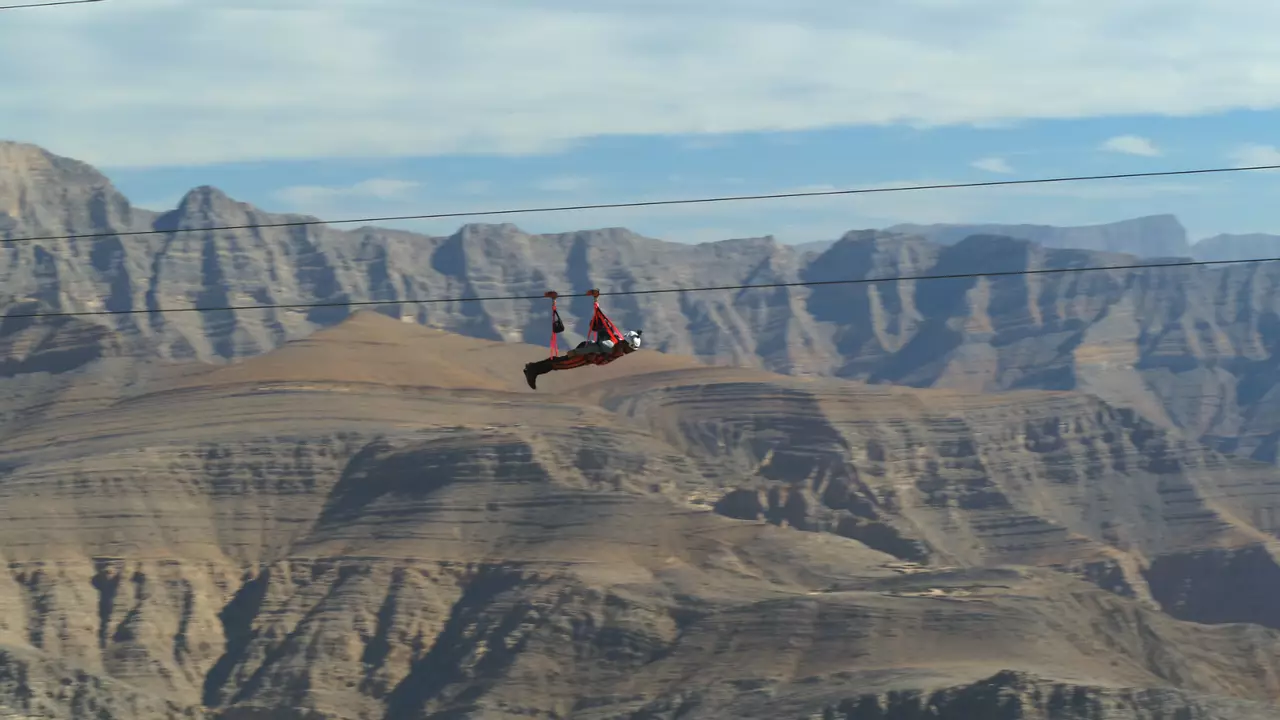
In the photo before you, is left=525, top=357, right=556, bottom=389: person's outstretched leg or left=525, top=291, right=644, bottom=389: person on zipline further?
left=525, top=357, right=556, bottom=389: person's outstretched leg

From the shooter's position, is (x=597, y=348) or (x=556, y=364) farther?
(x=597, y=348)

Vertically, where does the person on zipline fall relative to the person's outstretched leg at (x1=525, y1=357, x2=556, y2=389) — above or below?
above

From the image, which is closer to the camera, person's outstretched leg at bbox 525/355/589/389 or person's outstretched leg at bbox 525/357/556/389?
person's outstretched leg at bbox 525/355/589/389

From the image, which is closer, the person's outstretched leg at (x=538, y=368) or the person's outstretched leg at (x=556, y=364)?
the person's outstretched leg at (x=556, y=364)

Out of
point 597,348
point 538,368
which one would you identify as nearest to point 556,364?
point 538,368

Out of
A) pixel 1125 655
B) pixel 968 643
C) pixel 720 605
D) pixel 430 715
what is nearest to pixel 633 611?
pixel 720 605

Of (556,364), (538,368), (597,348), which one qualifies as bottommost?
(538,368)

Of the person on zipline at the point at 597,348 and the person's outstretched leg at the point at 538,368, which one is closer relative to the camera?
the person on zipline at the point at 597,348

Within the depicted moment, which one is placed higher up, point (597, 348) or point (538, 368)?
point (597, 348)

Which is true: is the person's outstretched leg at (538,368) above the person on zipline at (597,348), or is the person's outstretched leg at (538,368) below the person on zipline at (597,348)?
below

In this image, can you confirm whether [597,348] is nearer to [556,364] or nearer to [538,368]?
[556,364]

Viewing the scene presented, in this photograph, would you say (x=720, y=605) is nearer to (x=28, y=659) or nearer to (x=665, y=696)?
(x=665, y=696)
